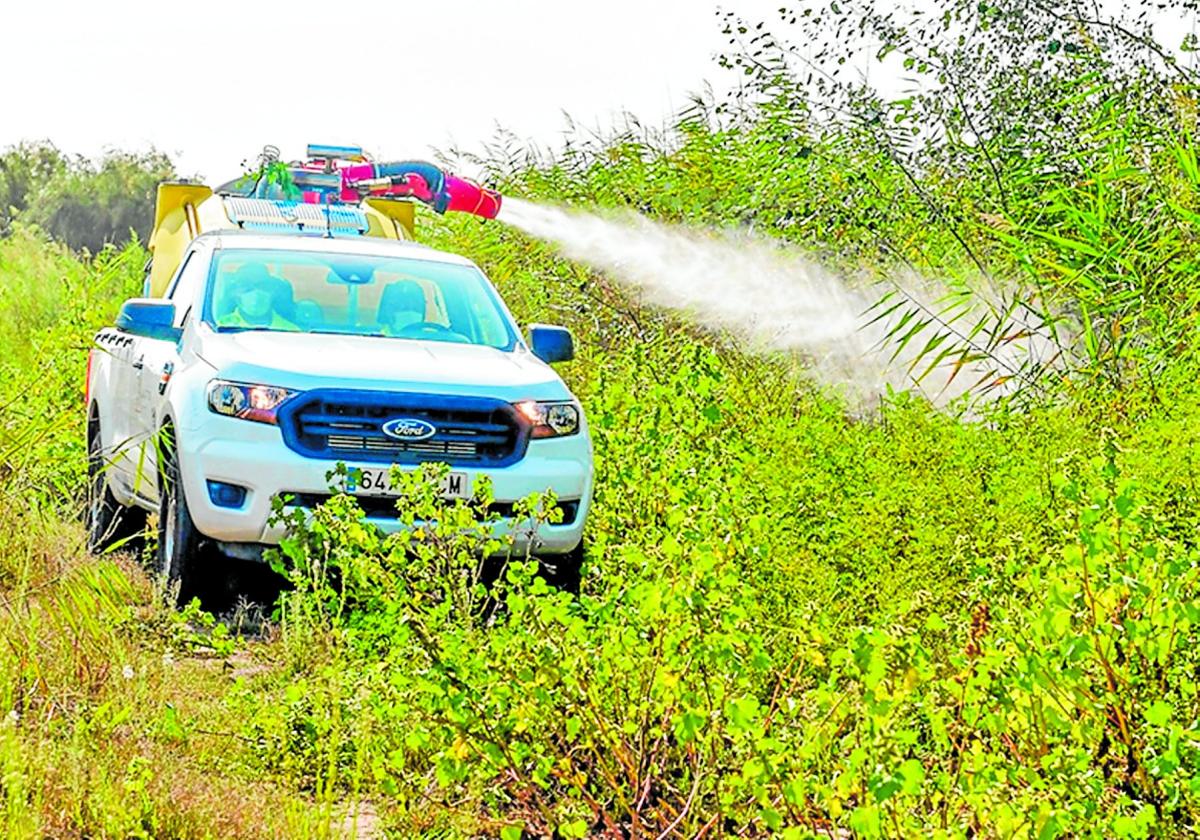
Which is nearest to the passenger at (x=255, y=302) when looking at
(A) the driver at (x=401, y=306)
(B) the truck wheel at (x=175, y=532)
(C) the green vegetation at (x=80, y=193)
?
(A) the driver at (x=401, y=306)

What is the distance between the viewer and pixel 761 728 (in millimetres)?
4328

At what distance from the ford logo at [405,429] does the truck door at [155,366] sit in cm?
114

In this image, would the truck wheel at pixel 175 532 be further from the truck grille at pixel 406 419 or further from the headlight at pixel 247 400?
the truck grille at pixel 406 419

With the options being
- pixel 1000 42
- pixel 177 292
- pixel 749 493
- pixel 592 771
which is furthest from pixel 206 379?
pixel 1000 42

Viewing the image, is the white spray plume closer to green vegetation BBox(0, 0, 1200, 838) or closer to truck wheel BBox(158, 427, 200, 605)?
green vegetation BBox(0, 0, 1200, 838)

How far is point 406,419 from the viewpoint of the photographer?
27.0 ft

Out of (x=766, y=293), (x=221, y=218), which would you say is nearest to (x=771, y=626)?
(x=766, y=293)

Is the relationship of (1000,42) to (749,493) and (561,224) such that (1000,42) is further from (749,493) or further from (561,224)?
(749,493)

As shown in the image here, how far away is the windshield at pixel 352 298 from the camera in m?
9.10

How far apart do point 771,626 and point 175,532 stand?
323 centimetres

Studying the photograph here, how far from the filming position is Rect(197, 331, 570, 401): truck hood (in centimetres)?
815

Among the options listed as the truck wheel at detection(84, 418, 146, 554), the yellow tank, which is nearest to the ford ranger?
A: the truck wheel at detection(84, 418, 146, 554)

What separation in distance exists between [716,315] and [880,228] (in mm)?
1568

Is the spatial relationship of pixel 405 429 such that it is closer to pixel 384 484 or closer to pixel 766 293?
pixel 384 484
